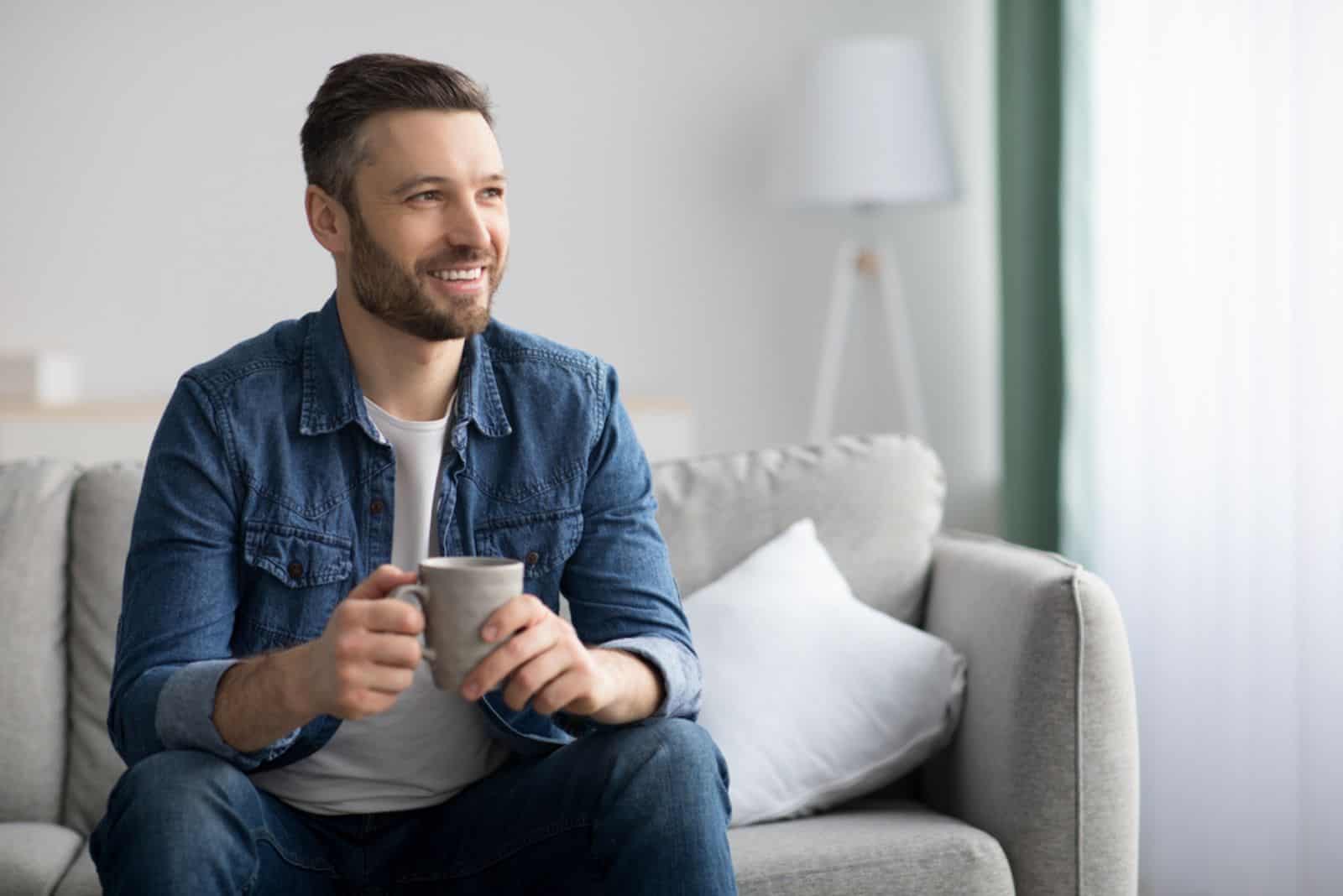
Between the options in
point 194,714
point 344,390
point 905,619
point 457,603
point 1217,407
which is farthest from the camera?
point 1217,407

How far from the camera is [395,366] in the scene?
1.56 m

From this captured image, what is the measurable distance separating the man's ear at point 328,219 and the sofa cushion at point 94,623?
63cm

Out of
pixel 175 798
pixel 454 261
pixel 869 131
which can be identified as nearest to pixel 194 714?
pixel 175 798

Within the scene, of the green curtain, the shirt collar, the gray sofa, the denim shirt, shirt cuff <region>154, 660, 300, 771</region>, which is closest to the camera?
shirt cuff <region>154, 660, 300, 771</region>

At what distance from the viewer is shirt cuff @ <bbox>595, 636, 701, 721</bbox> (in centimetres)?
140

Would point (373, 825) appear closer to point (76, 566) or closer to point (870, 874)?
point (870, 874)

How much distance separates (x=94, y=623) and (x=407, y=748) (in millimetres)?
700

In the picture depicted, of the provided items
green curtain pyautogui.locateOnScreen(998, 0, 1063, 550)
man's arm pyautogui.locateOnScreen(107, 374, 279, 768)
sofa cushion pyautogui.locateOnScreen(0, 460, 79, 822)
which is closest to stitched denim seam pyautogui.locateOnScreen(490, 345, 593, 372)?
man's arm pyautogui.locateOnScreen(107, 374, 279, 768)

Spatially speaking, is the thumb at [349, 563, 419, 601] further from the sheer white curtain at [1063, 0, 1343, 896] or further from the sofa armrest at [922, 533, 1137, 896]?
the sheer white curtain at [1063, 0, 1343, 896]

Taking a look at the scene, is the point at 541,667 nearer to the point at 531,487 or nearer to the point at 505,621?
the point at 505,621

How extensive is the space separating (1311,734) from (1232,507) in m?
0.41

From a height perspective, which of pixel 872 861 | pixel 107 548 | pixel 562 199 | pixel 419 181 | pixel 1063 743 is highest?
pixel 419 181

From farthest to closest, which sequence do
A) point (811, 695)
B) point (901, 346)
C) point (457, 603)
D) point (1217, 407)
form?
point (901, 346) → point (1217, 407) → point (811, 695) → point (457, 603)

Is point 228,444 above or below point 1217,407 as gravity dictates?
above
